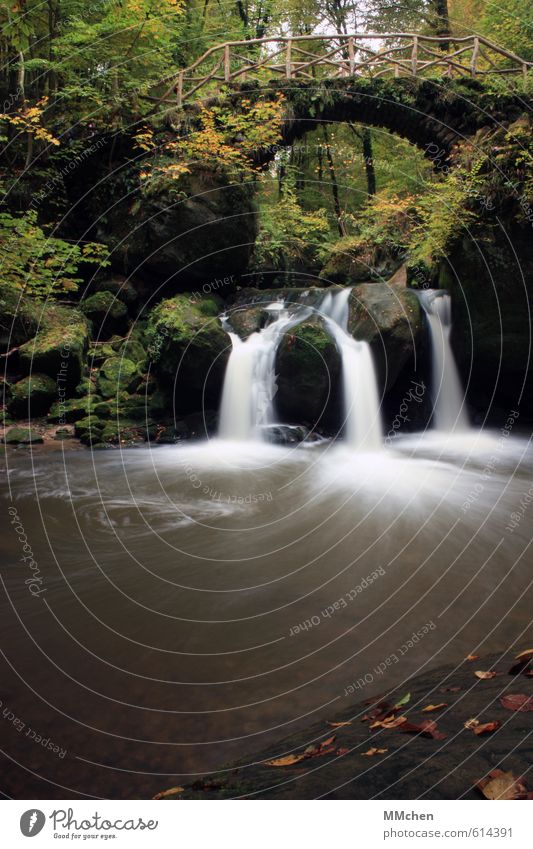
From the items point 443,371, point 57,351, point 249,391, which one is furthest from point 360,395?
point 57,351

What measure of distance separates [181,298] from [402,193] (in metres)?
13.9

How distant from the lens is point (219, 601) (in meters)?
4.52

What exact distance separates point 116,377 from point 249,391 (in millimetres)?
3473

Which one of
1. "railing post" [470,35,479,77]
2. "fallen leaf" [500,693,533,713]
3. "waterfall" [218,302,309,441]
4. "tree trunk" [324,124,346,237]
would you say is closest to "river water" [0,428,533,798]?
"fallen leaf" [500,693,533,713]

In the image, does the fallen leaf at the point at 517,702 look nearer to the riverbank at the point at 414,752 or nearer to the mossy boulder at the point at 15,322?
the riverbank at the point at 414,752

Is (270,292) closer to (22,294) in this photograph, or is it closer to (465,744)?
(22,294)

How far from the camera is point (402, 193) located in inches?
838

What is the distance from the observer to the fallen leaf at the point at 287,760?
224 cm

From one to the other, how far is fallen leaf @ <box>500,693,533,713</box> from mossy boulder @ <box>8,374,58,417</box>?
11.0 m

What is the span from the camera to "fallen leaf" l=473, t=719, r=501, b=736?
6.01 feet

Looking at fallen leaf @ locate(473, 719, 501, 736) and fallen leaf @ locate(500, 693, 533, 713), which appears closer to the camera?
fallen leaf @ locate(473, 719, 501, 736)

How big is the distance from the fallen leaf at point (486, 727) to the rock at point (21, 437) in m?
9.95

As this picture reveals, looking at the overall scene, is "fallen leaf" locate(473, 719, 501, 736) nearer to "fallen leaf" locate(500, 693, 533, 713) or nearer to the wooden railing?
"fallen leaf" locate(500, 693, 533, 713)

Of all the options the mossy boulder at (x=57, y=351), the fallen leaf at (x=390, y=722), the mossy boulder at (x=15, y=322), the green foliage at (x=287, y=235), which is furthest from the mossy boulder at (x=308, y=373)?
the fallen leaf at (x=390, y=722)
